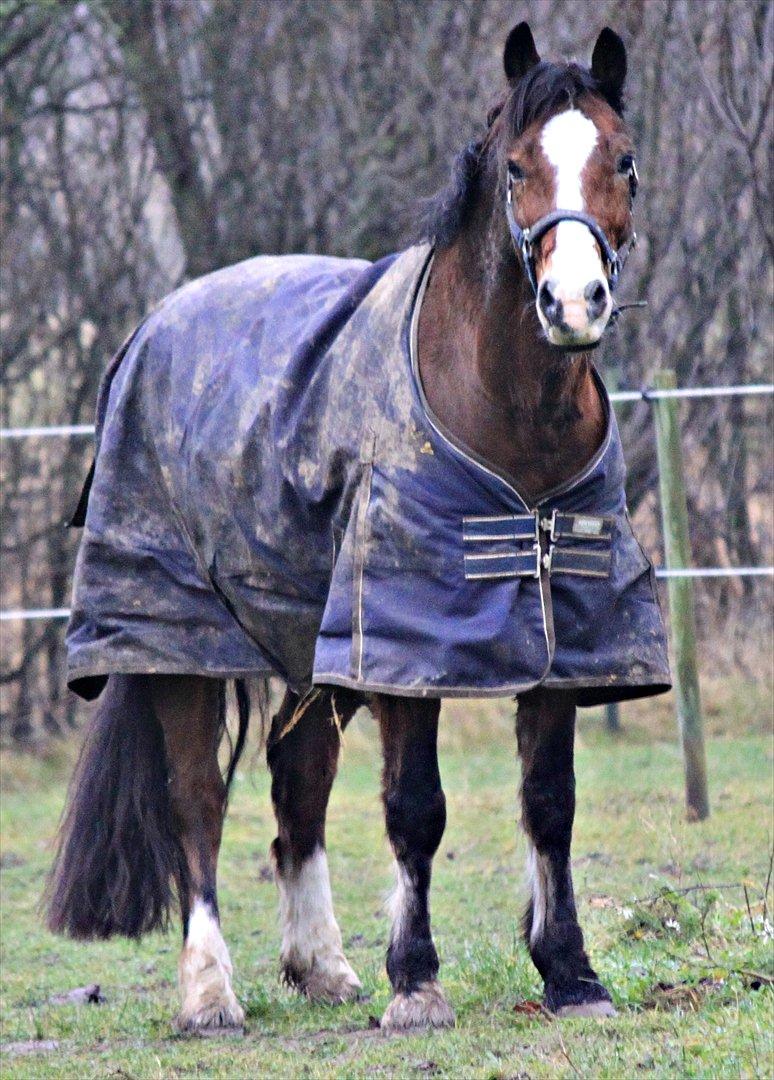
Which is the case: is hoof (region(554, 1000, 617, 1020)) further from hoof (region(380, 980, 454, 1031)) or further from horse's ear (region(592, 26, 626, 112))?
horse's ear (region(592, 26, 626, 112))

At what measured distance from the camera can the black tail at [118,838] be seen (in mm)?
4617

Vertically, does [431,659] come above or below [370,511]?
below

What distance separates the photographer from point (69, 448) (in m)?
9.06

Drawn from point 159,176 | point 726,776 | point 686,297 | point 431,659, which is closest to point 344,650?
point 431,659

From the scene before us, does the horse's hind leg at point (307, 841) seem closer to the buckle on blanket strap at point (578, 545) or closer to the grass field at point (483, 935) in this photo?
the grass field at point (483, 935)

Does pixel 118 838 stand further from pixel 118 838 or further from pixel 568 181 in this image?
pixel 568 181

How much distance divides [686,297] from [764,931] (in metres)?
5.18

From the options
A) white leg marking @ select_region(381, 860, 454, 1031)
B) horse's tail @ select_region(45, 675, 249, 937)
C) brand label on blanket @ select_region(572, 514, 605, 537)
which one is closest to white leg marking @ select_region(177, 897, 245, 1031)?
horse's tail @ select_region(45, 675, 249, 937)

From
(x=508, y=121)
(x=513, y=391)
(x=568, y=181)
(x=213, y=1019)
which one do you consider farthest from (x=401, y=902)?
(x=508, y=121)

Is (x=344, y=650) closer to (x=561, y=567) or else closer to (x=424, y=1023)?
(x=561, y=567)

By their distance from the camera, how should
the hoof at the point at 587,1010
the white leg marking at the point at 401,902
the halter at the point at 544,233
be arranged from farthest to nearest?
the white leg marking at the point at 401,902, the hoof at the point at 587,1010, the halter at the point at 544,233

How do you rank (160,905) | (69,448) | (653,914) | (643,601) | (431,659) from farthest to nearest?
(69,448), (160,905), (653,914), (643,601), (431,659)

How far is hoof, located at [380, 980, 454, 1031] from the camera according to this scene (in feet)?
12.4

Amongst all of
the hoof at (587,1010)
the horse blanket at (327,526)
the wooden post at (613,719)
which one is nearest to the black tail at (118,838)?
the horse blanket at (327,526)
